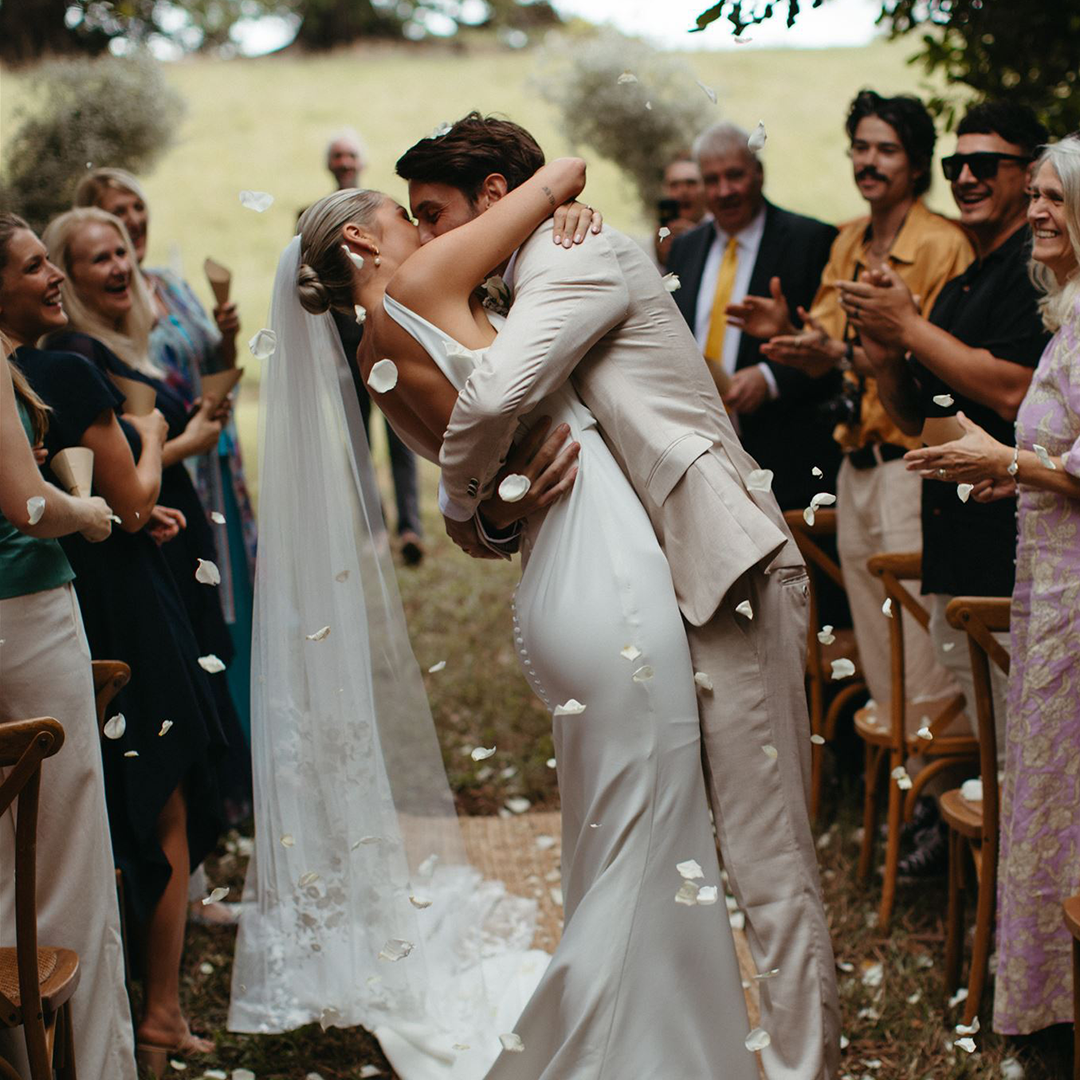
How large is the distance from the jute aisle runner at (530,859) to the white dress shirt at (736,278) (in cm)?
196

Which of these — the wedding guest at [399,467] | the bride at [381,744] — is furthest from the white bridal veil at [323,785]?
the wedding guest at [399,467]

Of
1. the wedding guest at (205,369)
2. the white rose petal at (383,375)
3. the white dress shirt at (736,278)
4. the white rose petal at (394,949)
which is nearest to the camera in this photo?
the white rose petal at (383,375)

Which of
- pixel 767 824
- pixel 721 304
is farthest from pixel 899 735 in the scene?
pixel 721 304

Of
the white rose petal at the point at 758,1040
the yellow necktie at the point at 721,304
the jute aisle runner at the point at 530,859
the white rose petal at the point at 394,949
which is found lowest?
the jute aisle runner at the point at 530,859

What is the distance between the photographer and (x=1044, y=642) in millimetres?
3014

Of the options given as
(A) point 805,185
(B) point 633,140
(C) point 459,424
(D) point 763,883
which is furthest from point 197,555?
(A) point 805,185

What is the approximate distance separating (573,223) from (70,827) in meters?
1.71

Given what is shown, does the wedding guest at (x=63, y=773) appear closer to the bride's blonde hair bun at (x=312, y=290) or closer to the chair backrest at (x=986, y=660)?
the bride's blonde hair bun at (x=312, y=290)

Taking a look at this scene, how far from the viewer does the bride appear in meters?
2.63

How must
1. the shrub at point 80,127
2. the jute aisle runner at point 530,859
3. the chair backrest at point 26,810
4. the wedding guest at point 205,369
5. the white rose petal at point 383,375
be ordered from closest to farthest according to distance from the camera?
the chair backrest at point 26,810 → the white rose petal at point 383,375 → the jute aisle runner at point 530,859 → the wedding guest at point 205,369 → the shrub at point 80,127

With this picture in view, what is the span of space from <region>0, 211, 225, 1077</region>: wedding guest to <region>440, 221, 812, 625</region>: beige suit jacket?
121 cm

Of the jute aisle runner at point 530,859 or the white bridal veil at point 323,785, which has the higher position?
the white bridal veil at point 323,785

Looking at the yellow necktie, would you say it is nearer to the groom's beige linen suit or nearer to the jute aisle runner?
the jute aisle runner

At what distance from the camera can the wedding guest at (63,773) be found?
2.88 metres
